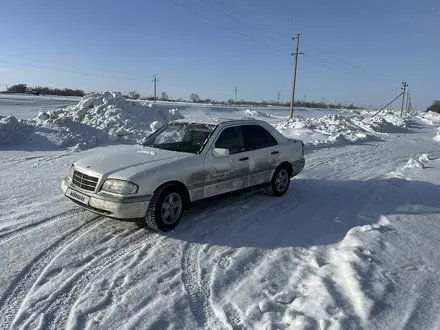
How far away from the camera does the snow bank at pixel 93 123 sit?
13.1 metres

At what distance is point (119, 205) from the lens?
5016 millimetres

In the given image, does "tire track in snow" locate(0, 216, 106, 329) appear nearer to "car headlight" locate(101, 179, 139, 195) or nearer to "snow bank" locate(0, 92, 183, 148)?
"car headlight" locate(101, 179, 139, 195)

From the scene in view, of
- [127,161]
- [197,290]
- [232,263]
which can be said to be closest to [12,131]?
[127,161]

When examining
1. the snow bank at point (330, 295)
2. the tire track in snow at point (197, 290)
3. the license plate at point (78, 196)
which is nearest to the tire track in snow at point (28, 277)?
the license plate at point (78, 196)

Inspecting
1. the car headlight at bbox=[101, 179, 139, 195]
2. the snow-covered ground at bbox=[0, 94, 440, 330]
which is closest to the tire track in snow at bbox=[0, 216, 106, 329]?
the snow-covered ground at bbox=[0, 94, 440, 330]

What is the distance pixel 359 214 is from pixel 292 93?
32.8 meters

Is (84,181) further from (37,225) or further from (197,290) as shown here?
(197,290)

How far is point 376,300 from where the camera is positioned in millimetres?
3607

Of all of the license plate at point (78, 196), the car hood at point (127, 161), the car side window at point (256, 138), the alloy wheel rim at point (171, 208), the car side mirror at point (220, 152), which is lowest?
the alloy wheel rim at point (171, 208)

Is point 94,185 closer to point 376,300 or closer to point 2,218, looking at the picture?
point 2,218

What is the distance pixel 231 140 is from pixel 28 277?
3.79 metres

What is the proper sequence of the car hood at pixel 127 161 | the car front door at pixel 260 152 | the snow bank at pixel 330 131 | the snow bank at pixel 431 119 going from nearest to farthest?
the car hood at pixel 127 161 → the car front door at pixel 260 152 → the snow bank at pixel 330 131 → the snow bank at pixel 431 119

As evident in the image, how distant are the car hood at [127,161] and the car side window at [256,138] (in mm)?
1463

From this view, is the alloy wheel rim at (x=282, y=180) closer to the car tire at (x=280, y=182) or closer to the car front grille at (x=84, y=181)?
the car tire at (x=280, y=182)
